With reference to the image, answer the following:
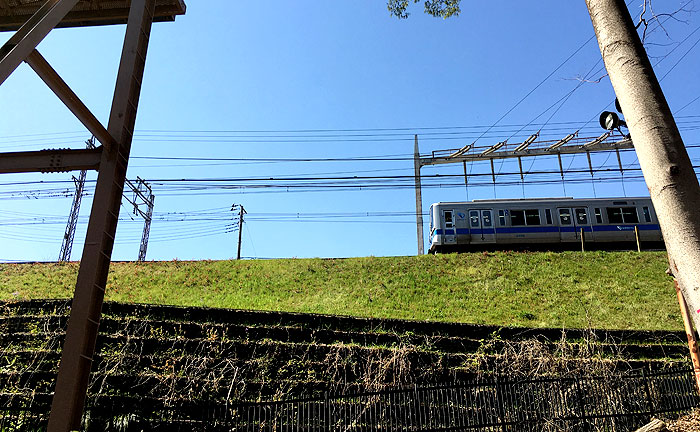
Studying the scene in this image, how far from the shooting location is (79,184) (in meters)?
26.2

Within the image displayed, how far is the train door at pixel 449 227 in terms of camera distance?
25.5 metres

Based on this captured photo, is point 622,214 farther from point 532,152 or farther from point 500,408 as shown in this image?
point 500,408

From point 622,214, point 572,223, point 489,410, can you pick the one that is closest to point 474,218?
point 572,223

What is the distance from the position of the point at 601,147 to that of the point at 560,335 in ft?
43.3

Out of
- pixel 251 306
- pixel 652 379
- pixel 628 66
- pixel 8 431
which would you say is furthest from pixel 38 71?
pixel 251 306

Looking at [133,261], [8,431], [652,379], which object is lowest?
[8,431]

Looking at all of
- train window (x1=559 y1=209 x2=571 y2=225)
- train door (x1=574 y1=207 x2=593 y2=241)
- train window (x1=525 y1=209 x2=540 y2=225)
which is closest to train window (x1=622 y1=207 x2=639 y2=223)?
train door (x1=574 y1=207 x2=593 y2=241)

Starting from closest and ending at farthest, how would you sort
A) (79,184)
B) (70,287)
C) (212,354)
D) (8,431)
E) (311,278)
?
(8,431) → (212,354) → (70,287) → (311,278) → (79,184)

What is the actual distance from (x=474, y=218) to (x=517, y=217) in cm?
235

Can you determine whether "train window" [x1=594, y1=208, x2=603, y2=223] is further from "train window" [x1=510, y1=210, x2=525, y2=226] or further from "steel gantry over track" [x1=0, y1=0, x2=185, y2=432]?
"steel gantry over track" [x1=0, y1=0, x2=185, y2=432]

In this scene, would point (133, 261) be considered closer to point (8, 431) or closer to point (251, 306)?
point (251, 306)

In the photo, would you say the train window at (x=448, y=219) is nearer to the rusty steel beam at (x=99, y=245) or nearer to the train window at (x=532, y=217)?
the train window at (x=532, y=217)

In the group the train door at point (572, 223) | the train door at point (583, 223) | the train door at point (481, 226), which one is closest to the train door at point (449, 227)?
the train door at point (481, 226)

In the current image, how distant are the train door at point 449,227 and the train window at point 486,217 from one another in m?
1.64
